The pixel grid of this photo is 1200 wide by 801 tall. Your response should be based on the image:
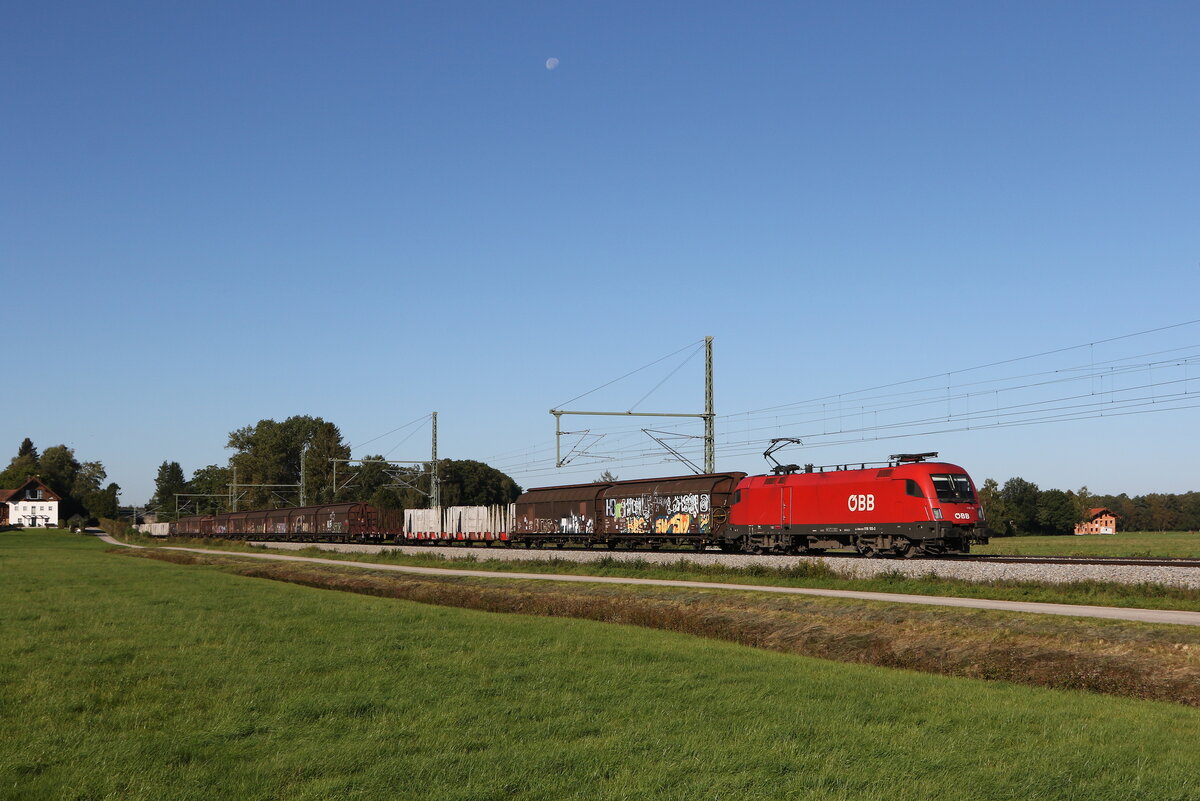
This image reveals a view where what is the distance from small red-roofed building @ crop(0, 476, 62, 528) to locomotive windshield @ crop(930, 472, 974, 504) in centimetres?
17444

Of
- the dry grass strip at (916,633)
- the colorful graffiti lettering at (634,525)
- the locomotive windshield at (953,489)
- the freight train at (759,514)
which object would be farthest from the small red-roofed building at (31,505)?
the locomotive windshield at (953,489)

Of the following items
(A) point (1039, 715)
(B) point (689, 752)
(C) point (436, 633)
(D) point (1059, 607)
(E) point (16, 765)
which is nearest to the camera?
(E) point (16, 765)

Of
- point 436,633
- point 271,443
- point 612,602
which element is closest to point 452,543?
point 612,602

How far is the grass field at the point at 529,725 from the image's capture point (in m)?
8.96

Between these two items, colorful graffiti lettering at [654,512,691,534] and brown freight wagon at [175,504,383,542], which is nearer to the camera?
colorful graffiti lettering at [654,512,691,534]

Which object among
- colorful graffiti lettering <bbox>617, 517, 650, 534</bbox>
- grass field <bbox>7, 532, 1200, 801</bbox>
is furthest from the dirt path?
colorful graffiti lettering <bbox>617, 517, 650, 534</bbox>

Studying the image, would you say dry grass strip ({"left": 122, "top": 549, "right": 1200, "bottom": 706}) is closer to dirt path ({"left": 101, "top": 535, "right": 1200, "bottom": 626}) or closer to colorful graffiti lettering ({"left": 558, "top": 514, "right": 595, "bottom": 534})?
dirt path ({"left": 101, "top": 535, "right": 1200, "bottom": 626})

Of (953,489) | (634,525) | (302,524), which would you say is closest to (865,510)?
(953,489)

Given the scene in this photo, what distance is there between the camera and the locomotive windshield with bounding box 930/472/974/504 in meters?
37.3

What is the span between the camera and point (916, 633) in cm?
1998

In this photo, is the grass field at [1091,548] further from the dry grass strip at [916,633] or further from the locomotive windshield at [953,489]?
the dry grass strip at [916,633]

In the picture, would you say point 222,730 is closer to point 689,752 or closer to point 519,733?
point 519,733

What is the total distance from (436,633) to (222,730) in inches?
353

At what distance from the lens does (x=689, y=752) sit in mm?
10094
